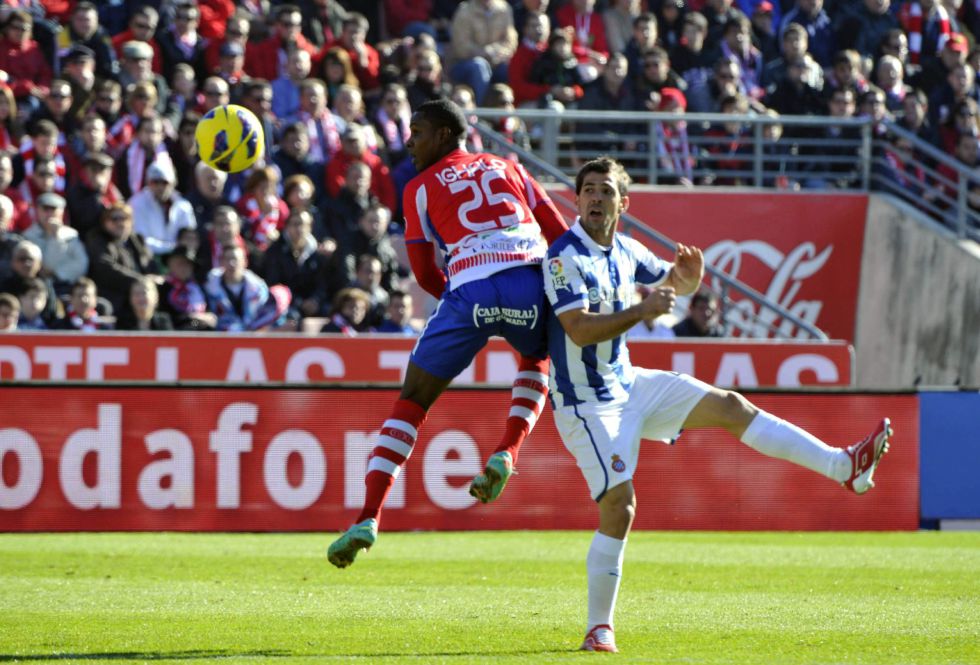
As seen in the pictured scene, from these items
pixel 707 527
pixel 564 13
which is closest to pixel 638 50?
pixel 564 13

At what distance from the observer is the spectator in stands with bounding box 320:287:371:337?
52.4 ft

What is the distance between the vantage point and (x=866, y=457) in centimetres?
722

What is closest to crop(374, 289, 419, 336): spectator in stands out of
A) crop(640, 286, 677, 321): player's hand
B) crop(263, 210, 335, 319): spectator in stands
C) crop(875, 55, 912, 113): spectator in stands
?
crop(263, 210, 335, 319): spectator in stands

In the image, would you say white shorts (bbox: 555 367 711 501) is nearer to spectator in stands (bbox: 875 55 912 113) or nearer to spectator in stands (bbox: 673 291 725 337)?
spectator in stands (bbox: 673 291 725 337)

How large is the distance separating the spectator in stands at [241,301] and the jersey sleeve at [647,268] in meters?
8.50

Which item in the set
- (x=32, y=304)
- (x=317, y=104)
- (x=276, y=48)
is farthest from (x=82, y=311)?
(x=276, y=48)

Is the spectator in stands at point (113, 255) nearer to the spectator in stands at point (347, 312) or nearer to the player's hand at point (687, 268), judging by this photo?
the spectator in stands at point (347, 312)

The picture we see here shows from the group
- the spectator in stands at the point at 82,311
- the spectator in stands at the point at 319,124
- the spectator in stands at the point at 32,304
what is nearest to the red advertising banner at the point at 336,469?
the spectator in stands at the point at 82,311

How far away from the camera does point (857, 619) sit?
816 cm

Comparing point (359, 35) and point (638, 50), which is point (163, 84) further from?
point (638, 50)

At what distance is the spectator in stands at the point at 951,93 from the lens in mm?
21156

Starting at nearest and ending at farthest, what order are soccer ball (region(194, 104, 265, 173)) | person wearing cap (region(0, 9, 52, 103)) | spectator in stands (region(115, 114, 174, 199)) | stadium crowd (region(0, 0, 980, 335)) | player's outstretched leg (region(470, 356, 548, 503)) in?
player's outstretched leg (region(470, 356, 548, 503)) < soccer ball (region(194, 104, 265, 173)) < stadium crowd (region(0, 0, 980, 335)) < spectator in stands (region(115, 114, 174, 199)) < person wearing cap (region(0, 9, 52, 103))

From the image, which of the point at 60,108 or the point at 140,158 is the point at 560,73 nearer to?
the point at 140,158

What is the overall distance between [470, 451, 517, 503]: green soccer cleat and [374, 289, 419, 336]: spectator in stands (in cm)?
840
